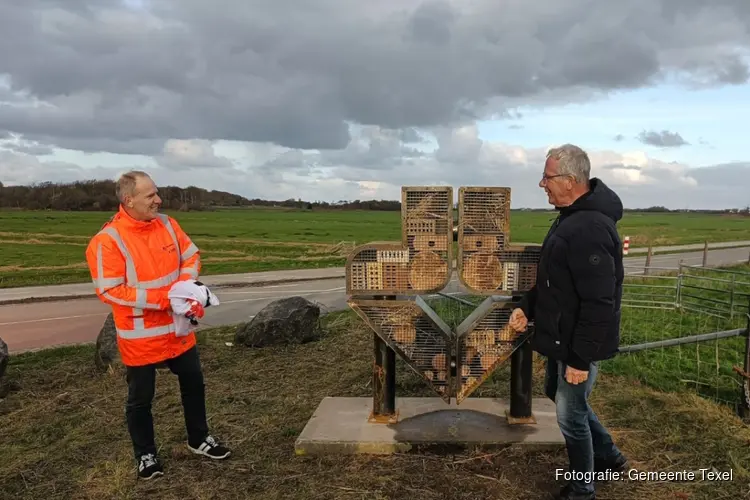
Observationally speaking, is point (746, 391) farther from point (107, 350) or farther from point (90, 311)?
point (90, 311)

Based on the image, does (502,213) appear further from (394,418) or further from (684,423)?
(684,423)

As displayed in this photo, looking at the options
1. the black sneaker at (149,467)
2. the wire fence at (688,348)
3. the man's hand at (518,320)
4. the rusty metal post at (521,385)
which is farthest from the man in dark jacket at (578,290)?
the black sneaker at (149,467)

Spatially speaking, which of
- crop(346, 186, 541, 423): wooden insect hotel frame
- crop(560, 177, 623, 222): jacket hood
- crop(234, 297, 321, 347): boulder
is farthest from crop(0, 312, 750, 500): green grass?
crop(560, 177, 623, 222): jacket hood

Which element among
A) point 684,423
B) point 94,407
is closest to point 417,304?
point 684,423

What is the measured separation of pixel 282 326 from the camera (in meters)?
8.01

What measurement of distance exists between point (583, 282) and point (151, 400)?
122 inches

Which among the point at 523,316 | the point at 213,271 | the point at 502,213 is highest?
the point at 502,213

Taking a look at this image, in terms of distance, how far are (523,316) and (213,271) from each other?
66.1ft

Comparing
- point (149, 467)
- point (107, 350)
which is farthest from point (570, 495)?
point (107, 350)

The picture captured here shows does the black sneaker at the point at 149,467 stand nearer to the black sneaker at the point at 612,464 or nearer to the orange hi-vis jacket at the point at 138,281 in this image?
the orange hi-vis jacket at the point at 138,281

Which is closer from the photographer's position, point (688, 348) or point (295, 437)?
point (295, 437)

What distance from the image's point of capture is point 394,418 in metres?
4.61

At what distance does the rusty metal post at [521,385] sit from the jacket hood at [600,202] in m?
1.55

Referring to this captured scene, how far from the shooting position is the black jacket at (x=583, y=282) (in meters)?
3.05
